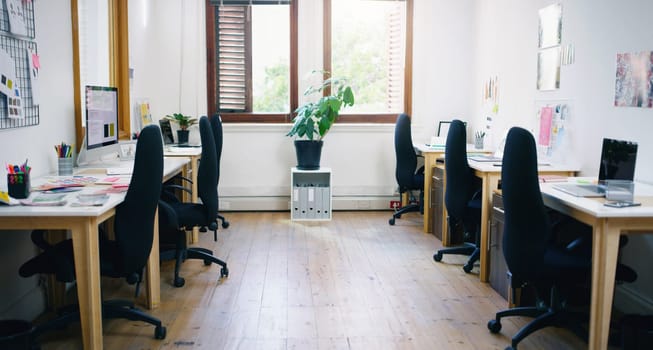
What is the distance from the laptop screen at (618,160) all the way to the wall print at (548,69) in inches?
54.9

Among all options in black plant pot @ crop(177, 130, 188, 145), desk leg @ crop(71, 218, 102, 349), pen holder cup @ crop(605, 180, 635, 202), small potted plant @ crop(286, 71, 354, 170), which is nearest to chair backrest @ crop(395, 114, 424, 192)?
small potted plant @ crop(286, 71, 354, 170)

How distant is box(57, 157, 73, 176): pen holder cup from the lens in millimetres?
3738

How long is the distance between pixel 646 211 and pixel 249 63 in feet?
15.0

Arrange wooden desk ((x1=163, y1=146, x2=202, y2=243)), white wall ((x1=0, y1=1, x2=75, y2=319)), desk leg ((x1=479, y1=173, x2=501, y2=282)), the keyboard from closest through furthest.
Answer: white wall ((x1=0, y1=1, x2=75, y2=319))
the keyboard
desk leg ((x1=479, y1=173, x2=501, y2=282))
wooden desk ((x1=163, y1=146, x2=202, y2=243))

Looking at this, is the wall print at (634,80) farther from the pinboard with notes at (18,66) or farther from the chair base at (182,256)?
the pinboard with notes at (18,66)

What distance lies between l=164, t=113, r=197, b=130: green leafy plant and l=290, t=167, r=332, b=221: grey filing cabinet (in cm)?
108

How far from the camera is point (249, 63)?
664 cm

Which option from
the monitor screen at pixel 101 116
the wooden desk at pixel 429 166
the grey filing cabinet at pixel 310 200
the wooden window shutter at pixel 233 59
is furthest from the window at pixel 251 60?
the monitor screen at pixel 101 116

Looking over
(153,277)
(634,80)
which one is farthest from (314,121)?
(634,80)

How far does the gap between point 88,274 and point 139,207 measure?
16.4 inches

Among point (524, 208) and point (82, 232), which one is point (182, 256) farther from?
point (524, 208)

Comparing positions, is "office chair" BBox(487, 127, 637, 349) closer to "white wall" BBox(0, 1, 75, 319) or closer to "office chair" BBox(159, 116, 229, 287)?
"office chair" BBox(159, 116, 229, 287)

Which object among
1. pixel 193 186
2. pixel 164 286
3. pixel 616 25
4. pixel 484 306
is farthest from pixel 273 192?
pixel 616 25

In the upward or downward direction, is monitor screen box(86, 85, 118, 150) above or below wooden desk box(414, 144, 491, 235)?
above
